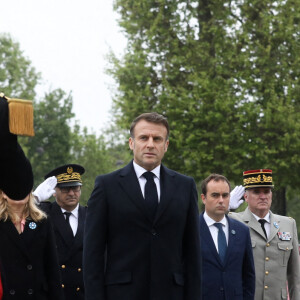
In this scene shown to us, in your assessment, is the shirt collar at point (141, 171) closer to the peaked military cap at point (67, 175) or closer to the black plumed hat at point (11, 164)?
the black plumed hat at point (11, 164)

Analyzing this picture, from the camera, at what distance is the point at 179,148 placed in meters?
27.3

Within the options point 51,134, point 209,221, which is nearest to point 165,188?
point 209,221

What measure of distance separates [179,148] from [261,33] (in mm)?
4348

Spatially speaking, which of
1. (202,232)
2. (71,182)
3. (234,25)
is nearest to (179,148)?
(234,25)

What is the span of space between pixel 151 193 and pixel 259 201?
329cm

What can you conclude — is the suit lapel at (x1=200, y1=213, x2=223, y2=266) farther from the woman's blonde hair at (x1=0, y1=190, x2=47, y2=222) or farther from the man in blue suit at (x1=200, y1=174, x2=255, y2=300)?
the woman's blonde hair at (x1=0, y1=190, x2=47, y2=222)

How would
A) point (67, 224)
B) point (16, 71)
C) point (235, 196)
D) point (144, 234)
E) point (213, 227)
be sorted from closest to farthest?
point (144, 234), point (213, 227), point (67, 224), point (235, 196), point (16, 71)

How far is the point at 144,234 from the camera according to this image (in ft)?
20.6

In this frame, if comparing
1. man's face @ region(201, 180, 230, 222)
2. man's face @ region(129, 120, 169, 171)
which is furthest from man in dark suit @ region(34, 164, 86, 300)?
man's face @ region(129, 120, 169, 171)

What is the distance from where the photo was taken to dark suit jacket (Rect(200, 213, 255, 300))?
26.7 ft

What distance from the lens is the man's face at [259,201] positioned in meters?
9.41

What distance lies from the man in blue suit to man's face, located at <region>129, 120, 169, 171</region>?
2.07m

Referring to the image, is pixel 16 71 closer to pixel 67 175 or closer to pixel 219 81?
pixel 219 81

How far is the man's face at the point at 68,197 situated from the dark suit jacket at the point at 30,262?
89.9 inches
